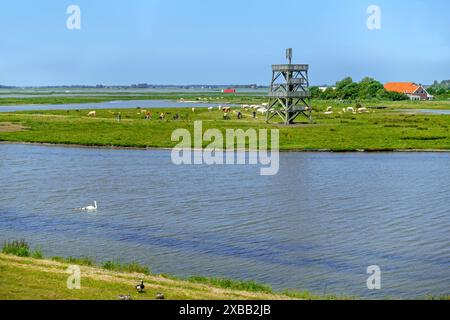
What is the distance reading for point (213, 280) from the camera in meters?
21.2

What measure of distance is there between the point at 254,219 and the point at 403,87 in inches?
→ 6350

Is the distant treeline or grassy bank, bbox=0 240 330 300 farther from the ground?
the distant treeline

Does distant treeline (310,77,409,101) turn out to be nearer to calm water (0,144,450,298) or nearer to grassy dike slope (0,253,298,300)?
calm water (0,144,450,298)

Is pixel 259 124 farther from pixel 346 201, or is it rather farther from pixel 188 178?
pixel 346 201

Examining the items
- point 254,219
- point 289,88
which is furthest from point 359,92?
point 254,219

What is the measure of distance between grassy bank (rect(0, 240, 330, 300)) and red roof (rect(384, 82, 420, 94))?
6529 inches

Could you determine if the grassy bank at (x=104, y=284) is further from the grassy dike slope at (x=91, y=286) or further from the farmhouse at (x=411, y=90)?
the farmhouse at (x=411, y=90)

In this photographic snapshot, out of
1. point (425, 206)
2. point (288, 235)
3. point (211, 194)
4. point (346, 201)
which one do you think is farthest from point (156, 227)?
point (425, 206)

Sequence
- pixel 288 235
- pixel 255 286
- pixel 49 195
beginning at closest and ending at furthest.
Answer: pixel 255 286, pixel 288 235, pixel 49 195

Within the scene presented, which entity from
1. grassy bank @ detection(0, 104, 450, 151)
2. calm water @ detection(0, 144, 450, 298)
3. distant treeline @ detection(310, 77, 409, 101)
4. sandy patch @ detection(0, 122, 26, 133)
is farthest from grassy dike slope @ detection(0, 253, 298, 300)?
distant treeline @ detection(310, 77, 409, 101)

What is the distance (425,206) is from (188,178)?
1603cm

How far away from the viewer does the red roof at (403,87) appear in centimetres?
18004

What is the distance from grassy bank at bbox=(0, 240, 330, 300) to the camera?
1802cm
